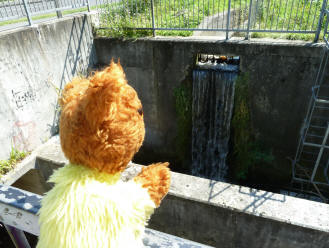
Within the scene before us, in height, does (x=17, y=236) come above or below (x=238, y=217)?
above

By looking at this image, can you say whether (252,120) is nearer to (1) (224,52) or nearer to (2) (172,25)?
(1) (224,52)

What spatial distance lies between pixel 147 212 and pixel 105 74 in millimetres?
927

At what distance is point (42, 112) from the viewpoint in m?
4.57

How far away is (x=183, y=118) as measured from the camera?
567 centimetres

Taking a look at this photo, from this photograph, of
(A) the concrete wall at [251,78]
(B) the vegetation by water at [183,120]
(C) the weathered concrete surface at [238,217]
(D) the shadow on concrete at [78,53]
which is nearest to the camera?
(C) the weathered concrete surface at [238,217]

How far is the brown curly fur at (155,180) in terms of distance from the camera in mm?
1701

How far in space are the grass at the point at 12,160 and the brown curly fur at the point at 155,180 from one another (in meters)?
3.18

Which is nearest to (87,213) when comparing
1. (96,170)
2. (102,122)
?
(96,170)

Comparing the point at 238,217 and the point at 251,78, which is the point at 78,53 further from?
the point at 238,217

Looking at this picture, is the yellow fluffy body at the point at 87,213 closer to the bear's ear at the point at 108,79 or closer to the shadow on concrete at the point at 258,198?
the bear's ear at the point at 108,79

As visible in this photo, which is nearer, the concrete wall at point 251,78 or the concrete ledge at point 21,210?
the concrete ledge at point 21,210

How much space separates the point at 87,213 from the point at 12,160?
11.3ft

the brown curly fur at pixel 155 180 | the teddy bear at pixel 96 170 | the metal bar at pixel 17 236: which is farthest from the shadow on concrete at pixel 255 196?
the metal bar at pixel 17 236

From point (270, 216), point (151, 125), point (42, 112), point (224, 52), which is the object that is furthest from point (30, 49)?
point (270, 216)
